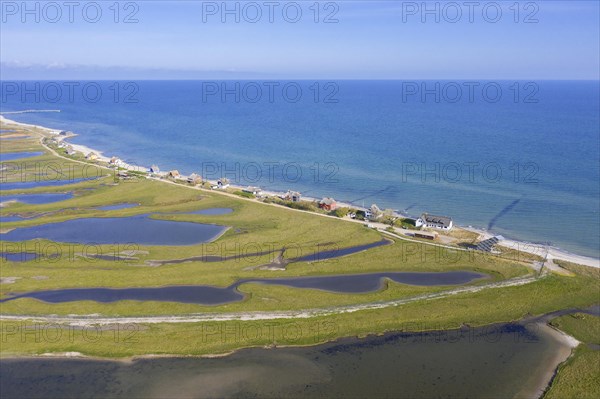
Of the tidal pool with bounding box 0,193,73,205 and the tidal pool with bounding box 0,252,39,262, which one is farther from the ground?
the tidal pool with bounding box 0,193,73,205

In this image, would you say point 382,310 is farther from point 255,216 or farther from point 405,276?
point 255,216

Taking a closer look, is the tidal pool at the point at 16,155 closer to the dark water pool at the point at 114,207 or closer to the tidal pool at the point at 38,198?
the tidal pool at the point at 38,198

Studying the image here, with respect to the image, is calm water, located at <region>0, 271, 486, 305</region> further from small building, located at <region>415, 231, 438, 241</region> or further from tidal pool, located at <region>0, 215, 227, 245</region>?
tidal pool, located at <region>0, 215, 227, 245</region>

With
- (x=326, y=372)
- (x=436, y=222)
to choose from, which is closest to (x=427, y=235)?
(x=436, y=222)

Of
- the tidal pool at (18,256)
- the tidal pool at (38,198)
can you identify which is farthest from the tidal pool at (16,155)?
the tidal pool at (18,256)

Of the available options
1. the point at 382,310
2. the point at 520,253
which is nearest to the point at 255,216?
the point at 382,310

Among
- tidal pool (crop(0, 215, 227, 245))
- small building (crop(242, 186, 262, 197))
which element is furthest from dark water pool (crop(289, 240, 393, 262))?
small building (crop(242, 186, 262, 197))
